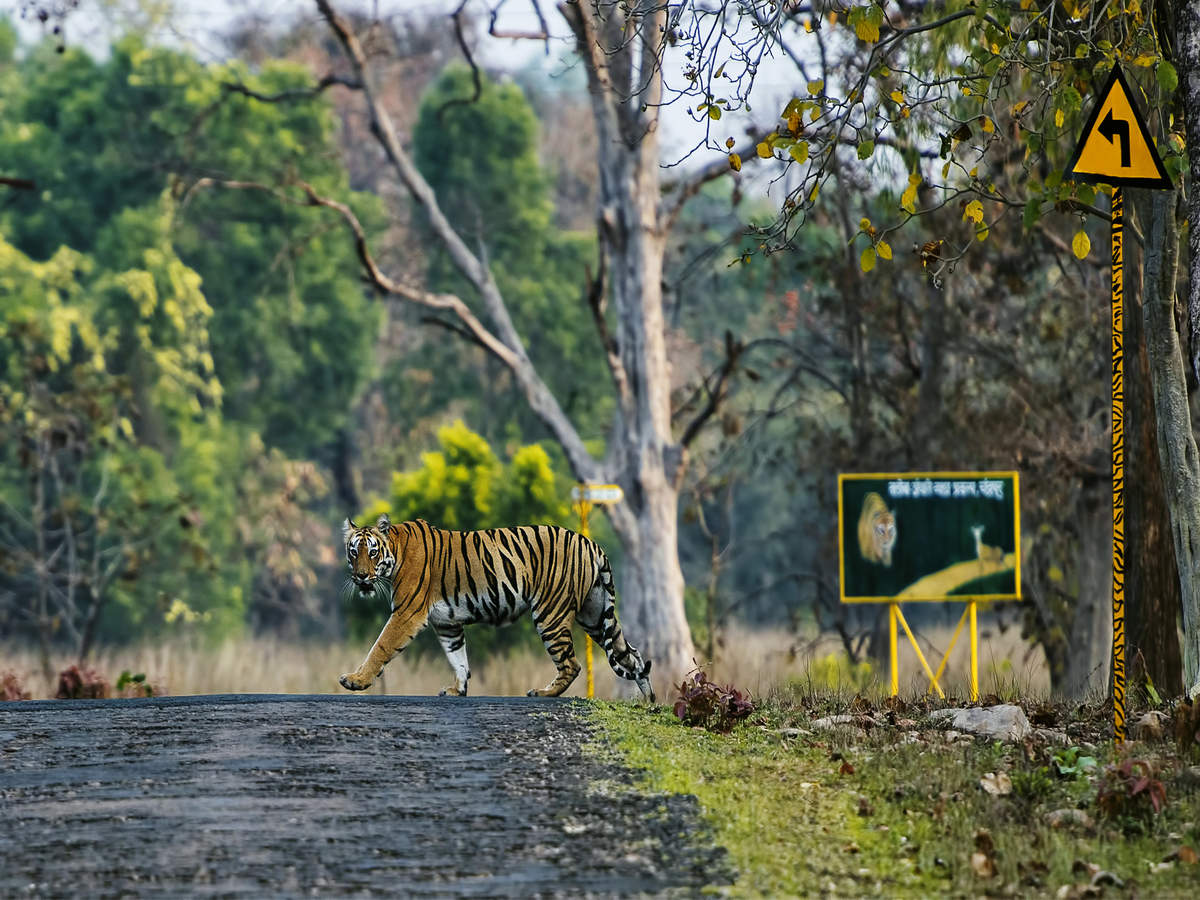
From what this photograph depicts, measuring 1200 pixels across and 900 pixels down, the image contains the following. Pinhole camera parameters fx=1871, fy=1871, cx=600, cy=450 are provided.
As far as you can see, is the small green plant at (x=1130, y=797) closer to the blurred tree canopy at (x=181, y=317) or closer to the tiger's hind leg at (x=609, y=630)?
the tiger's hind leg at (x=609, y=630)

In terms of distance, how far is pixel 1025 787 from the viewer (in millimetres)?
9188

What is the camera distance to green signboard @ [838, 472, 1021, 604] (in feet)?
55.6

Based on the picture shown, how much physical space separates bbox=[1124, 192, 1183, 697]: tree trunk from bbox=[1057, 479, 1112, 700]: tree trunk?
839 cm

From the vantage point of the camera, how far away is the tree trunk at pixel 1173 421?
12.3 metres

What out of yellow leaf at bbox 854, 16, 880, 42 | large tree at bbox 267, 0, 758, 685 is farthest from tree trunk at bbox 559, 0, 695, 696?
yellow leaf at bbox 854, 16, 880, 42

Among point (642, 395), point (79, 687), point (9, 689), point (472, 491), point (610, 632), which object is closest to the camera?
point (610, 632)

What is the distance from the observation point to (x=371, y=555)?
14141 mm

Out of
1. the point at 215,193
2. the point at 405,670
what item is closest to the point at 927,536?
the point at 405,670

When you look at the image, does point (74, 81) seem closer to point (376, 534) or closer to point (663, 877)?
point (376, 534)

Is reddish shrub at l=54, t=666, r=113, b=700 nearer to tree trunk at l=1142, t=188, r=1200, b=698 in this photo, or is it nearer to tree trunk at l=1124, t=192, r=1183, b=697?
tree trunk at l=1124, t=192, r=1183, b=697

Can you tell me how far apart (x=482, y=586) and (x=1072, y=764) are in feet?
20.2

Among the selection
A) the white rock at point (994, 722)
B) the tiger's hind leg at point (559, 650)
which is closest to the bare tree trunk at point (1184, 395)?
the white rock at point (994, 722)

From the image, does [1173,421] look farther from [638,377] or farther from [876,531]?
[638,377]

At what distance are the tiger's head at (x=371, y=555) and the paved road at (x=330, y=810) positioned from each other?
91.2 inches
